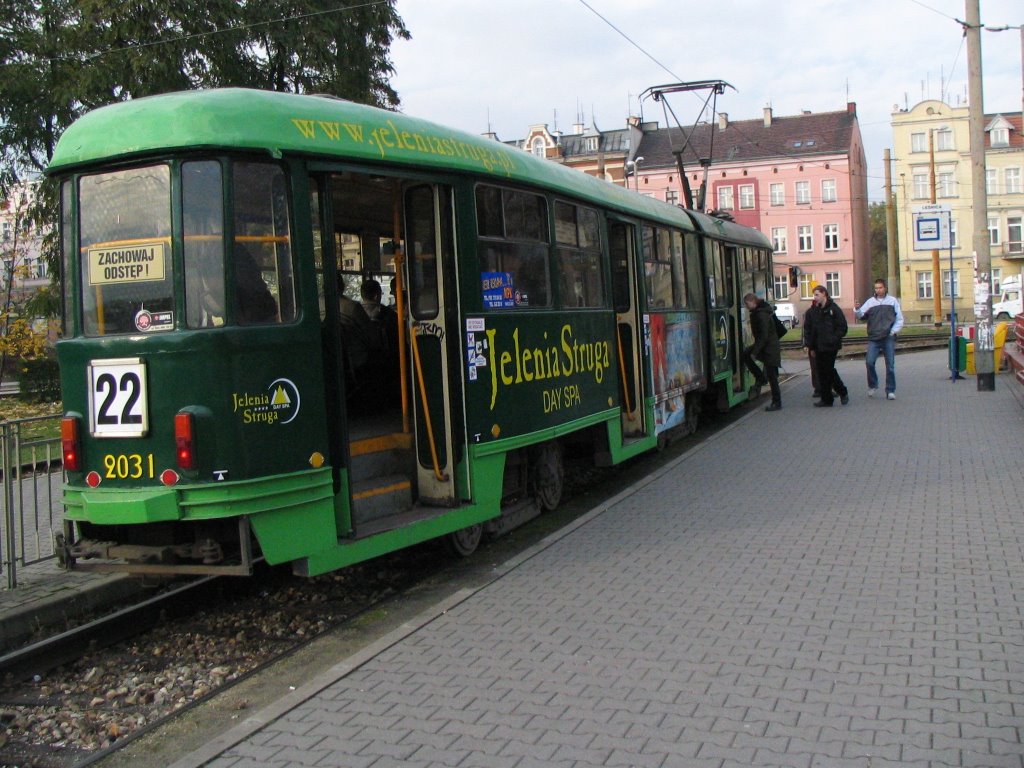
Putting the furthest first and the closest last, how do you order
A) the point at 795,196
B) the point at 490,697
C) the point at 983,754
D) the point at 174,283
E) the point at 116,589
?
the point at 795,196 → the point at 116,589 → the point at 174,283 → the point at 490,697 → the point at 983,754

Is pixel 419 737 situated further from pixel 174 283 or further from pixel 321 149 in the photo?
Result: pixel 321 149

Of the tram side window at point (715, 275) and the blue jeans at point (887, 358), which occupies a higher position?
the tram side window at point (715, 275)

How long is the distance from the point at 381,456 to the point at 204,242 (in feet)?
6.62

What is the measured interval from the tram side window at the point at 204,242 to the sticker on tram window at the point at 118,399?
0.48 m

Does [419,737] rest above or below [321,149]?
below

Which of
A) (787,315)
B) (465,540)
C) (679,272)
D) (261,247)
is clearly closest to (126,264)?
(261,247)

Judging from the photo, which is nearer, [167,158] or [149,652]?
[167,158]

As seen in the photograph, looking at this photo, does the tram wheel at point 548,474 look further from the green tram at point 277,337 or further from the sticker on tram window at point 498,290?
the sticker on tram window at point 498,290

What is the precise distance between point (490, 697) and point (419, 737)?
0.50 m

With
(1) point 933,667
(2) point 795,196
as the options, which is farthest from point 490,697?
(2) point 795,196

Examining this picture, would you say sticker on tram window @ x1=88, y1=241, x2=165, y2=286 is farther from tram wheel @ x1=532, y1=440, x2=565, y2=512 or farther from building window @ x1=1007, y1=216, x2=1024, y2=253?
building window @ x1=1007, y1=216, x2=1024, y2=253

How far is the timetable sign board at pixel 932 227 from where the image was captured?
714 inches

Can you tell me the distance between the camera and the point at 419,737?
445 cm

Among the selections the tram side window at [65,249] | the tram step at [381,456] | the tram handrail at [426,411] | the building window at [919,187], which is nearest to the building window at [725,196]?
the building window at [919,187]
